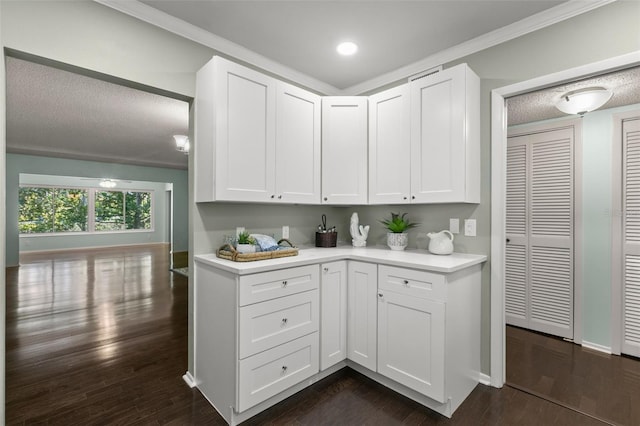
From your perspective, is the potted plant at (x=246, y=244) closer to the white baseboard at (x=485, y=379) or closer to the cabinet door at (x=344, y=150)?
the cabinet door at (x=344, y=150)

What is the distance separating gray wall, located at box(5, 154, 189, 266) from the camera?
6.52 metres

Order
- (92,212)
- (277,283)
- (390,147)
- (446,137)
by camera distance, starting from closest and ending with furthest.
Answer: (277,283) → (446,137) → (390,147) → (92,212)

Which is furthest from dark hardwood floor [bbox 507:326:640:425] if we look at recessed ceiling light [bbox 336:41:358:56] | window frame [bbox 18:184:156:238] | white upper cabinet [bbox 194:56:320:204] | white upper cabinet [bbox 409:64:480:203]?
window frame [bbox 18:184:156:238]

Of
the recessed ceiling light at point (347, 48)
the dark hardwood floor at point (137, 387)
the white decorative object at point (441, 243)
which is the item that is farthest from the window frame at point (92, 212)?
the white decorative object at point (441, 243)

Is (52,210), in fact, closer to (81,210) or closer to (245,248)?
(81,210)

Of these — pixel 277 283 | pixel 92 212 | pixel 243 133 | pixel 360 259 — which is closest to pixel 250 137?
pixel 243 133

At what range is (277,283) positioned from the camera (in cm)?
193

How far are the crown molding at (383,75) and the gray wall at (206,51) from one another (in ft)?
0.14

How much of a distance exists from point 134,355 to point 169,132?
3.46 metres

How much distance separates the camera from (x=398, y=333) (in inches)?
80.0

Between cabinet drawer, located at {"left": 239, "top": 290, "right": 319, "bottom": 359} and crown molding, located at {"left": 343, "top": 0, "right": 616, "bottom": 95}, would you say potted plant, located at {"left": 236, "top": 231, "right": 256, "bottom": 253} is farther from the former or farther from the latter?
crown molding, located at {"left": 343, "top": 0, "right": 616, "bottom": 95}

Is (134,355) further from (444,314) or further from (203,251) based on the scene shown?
(444,314)

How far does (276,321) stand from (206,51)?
2.02 metres

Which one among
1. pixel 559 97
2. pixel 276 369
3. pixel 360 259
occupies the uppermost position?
pixel 559 97
